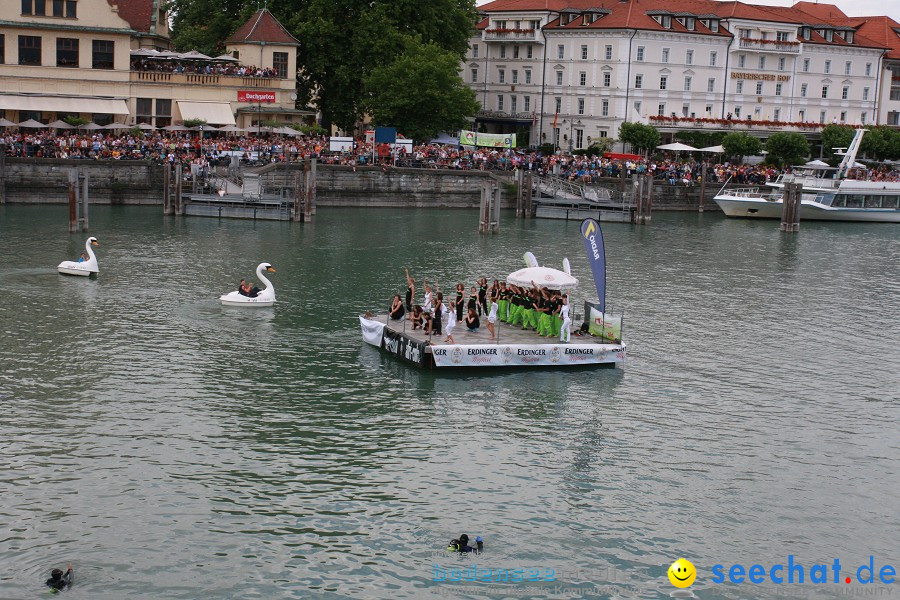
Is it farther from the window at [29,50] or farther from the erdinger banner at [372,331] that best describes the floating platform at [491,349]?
the window at [29,50]

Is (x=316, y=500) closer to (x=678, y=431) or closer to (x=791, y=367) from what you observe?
(x=678, y=431)

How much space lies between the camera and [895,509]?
77.5ft

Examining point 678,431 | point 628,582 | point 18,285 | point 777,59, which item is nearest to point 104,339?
point 18,285

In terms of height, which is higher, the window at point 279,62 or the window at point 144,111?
the window at point 279,62

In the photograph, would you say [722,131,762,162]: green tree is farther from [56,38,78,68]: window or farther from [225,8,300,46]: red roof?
[56,38,78,68]: window

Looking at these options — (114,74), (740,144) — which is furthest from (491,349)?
(740,144)

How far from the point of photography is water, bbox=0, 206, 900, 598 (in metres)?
20.5

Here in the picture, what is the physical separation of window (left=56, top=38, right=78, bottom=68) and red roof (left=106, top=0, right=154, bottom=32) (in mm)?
4891

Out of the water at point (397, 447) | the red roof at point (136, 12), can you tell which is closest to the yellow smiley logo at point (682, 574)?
the water at point (397, 447)

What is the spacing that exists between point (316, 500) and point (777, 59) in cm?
9438

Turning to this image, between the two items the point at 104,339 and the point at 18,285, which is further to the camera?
the point at 18,285

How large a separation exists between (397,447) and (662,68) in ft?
273

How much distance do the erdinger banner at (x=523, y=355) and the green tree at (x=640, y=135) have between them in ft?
214

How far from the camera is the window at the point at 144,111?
80.1 meters
